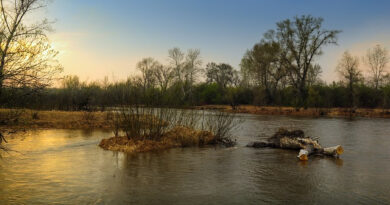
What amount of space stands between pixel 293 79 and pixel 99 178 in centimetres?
5104

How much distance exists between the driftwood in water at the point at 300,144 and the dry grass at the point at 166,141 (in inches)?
95.9

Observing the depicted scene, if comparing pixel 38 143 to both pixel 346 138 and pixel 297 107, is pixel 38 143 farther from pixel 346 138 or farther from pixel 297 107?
pixel 297 107

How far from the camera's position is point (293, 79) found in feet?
186

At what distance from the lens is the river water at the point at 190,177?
320 inches

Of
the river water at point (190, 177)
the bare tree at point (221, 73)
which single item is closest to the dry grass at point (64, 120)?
the river water at point (190, 177)

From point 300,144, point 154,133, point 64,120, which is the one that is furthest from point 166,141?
point 64,120

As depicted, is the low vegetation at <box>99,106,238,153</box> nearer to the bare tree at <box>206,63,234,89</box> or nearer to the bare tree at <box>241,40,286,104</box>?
the bare tree at <box>241,40,286,104</box>

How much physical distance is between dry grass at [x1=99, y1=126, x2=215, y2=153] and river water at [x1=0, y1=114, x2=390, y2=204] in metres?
0.73

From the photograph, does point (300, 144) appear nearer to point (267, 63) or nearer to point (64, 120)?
point (64, 120)

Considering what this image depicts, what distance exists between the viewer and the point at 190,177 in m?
10.2

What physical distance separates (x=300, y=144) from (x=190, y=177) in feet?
23.9

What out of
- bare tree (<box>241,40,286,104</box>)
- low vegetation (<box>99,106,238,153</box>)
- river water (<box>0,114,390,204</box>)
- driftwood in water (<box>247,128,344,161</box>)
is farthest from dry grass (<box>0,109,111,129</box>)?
bare tree (<box>241,40,286,104</box>)

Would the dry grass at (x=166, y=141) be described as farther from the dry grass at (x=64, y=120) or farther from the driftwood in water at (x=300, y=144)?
the dry grass at (x=64, y=120)

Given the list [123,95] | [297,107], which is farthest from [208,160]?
[297,107]
